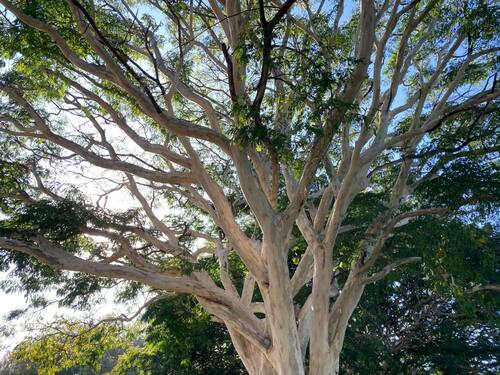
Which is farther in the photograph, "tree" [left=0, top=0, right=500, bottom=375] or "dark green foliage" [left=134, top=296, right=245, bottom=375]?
"dark green foliage" [left=134, top=296, right=245, bottom=375]

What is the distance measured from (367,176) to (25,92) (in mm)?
5847

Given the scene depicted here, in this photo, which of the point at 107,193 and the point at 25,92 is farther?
the point at 107,193

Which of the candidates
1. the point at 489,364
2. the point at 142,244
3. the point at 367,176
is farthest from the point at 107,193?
the point at 489,364

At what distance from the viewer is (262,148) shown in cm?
530

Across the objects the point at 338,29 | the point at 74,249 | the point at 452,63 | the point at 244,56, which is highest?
the point at 338,29

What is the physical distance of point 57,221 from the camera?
5.94 m

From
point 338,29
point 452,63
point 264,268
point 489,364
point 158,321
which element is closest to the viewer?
point 264,268

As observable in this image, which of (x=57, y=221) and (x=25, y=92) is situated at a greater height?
(x=25, y=92)

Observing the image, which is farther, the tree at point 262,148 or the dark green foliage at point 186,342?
the dark green foliage at point 186,342

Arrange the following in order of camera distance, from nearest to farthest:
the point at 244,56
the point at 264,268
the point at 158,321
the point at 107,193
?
the point at 244,56 < the point at 264,268 < the point at 107,193 < the point at 158,321

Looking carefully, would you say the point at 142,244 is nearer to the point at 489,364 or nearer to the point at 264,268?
the point at 264,268

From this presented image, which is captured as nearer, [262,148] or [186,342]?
[262,148]

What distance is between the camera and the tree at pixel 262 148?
4.97 m

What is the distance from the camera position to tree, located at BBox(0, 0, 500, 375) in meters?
4.97
